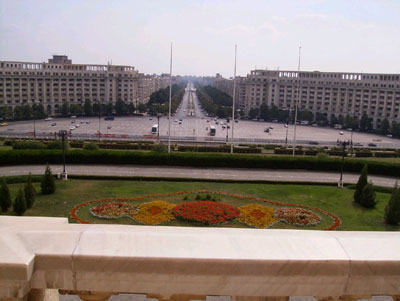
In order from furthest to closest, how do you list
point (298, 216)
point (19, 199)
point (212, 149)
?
point (212, 149), point (298, 216), point (19, 199)

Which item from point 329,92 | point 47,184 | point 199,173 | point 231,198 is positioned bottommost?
point 231,198

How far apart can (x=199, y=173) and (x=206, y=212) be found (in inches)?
412

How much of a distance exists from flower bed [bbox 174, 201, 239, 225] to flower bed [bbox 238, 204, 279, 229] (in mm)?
424

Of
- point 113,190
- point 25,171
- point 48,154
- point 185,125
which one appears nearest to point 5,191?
point 113,190

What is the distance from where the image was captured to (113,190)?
23656mm

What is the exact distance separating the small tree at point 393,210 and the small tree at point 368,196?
7.31 ft

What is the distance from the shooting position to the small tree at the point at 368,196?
70.3 feet

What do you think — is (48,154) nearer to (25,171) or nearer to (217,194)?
(25,171)

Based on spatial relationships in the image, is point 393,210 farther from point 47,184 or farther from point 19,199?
point 47,184

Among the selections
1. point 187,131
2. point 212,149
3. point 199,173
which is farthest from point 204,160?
point 187,131

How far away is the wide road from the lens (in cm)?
2822

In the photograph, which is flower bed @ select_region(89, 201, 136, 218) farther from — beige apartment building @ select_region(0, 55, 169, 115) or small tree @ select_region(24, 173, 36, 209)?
beige apartment building @ select_region(0, 55, 169, 115)

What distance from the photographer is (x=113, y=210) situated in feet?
63.9

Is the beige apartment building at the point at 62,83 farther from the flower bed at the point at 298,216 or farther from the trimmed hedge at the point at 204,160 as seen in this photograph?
the flower bed at the point at 298,216
